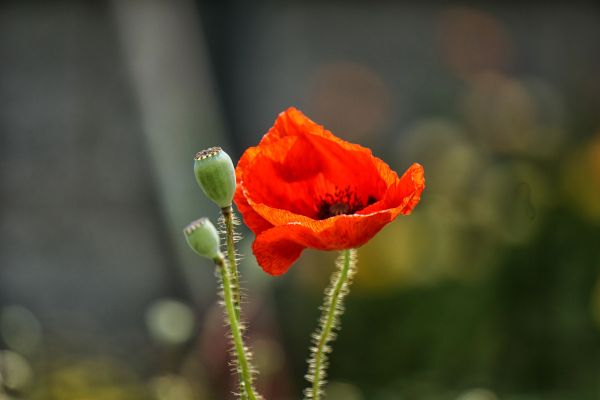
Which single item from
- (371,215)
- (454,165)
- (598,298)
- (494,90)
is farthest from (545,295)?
(371,215)

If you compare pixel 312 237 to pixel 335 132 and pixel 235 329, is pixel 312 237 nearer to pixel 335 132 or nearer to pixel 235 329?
pixel 235 329

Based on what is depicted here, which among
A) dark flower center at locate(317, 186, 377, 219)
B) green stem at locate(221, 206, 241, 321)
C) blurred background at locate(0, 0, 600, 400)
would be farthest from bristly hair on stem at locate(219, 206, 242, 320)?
blurred background at locate(0, 0, 600, 400)

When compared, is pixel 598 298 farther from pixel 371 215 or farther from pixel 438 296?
pixel 371 215

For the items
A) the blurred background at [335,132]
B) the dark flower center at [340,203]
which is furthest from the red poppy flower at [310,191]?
the blurred background at [335,132]

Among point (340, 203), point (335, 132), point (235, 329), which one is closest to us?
point (235, 329)

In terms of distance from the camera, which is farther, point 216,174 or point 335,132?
point 335,132

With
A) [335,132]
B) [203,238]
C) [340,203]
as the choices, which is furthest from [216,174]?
[335,132]
